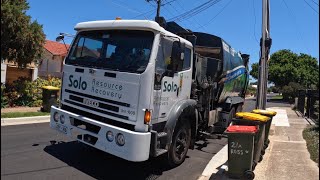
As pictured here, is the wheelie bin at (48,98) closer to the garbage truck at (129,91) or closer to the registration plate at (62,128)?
the garbage truck at (129,91)

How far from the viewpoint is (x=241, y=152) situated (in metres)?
6.72

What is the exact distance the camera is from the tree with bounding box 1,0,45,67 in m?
16.1

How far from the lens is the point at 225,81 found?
11.2 m

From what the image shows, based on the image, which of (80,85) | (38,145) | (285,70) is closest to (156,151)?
(80,85)

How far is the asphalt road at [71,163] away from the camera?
21.9ft

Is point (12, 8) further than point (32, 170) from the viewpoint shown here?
Yes

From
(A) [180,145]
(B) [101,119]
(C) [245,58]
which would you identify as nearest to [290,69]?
(C) [245,58]

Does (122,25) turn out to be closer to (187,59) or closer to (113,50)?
(113,50)

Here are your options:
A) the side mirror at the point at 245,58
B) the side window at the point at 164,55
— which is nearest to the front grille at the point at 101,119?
the side window at the point at 164,55

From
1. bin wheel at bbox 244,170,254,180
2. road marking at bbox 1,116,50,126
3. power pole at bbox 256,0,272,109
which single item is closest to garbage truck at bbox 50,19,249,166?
bin wheel at bbox 244,170,254,180

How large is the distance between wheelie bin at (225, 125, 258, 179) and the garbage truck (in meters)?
1.13

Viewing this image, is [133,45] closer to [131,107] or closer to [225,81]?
[131,107]

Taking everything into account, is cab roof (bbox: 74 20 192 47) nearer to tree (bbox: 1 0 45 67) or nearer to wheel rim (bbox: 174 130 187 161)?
wheel rim (bbox: 174 130 187 161)

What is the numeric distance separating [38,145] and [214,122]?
4.63 meters
